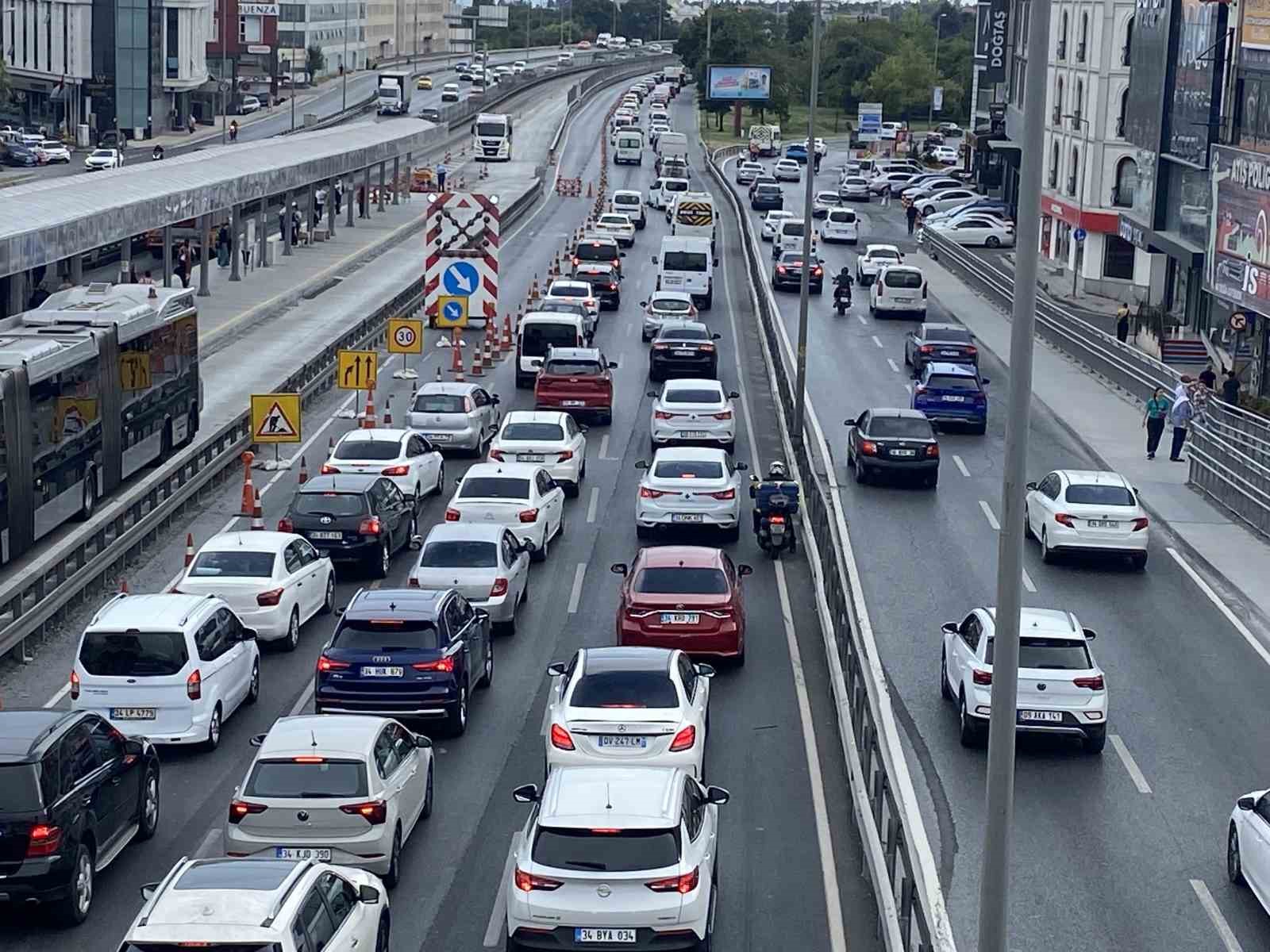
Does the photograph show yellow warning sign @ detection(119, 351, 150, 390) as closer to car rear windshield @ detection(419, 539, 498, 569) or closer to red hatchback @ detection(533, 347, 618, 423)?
car rear windshield @ detection(419, 539, 498, 569)

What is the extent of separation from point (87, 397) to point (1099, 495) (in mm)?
15060

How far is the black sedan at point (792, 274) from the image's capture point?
6450cm

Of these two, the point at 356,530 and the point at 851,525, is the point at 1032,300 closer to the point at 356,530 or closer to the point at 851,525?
the point at 356,530

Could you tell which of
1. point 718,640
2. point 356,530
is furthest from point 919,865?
point 356,530

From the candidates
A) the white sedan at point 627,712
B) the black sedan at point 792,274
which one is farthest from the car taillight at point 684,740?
the black sedan at point 792,274

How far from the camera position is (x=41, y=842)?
1517 centimetres

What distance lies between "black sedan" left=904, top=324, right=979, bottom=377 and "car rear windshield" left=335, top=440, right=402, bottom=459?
57.4ft

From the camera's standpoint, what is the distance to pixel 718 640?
77.0 feet

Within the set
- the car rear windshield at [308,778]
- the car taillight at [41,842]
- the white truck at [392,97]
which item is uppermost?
the white truck at [392,97]

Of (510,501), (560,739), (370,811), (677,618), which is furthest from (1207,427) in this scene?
(370,811)

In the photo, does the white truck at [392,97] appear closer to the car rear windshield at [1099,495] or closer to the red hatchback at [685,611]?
the car rear windshield at [1099,495]

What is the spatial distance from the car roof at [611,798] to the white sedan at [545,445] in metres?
18.0

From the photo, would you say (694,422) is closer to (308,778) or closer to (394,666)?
(394,666)

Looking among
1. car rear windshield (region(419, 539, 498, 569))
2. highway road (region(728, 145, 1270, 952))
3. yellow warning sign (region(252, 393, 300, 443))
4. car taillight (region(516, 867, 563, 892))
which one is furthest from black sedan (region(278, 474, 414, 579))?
car taillight (region(516, 867, 563, 892))
